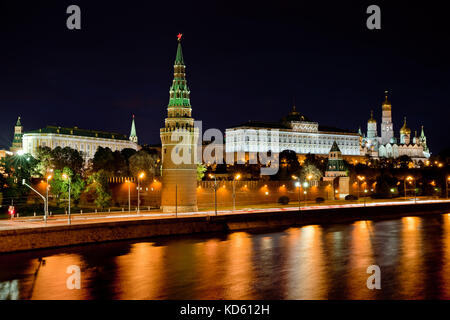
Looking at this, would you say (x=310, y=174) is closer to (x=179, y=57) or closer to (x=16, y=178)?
(x=179, y=57)

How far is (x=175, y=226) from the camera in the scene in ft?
159

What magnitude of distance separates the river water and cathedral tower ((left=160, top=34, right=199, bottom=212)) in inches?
552

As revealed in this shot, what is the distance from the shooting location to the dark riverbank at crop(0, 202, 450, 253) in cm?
3891

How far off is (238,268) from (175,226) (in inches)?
526

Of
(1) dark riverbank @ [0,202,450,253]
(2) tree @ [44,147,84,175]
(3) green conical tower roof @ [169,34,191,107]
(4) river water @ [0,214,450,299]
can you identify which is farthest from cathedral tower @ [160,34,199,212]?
(2) tree @ [44,147,84,175]

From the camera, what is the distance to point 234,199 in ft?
229

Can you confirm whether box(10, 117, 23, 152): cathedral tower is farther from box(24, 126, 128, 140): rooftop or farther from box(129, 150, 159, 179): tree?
box(129, 150, 159, 179): tree

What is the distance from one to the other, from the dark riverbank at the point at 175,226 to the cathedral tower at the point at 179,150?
438 inches

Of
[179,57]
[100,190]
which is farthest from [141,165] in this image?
[179,57]
